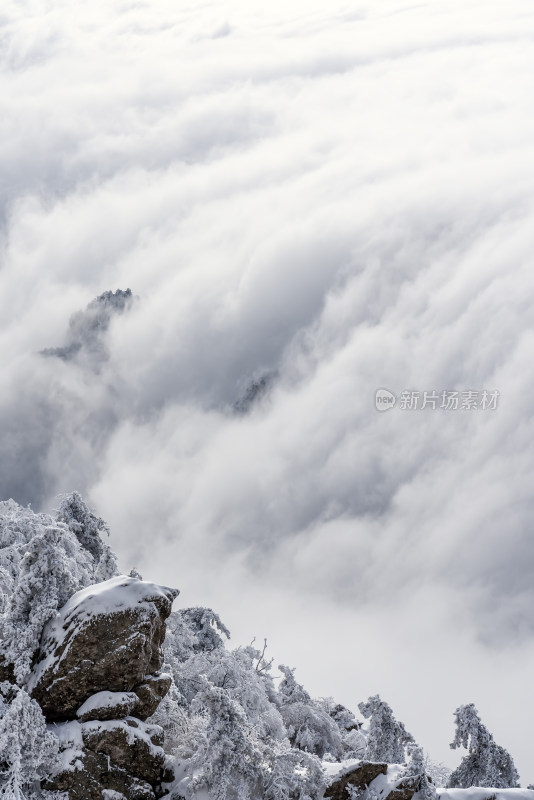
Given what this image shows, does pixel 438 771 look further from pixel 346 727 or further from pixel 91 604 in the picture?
pixel 91 604

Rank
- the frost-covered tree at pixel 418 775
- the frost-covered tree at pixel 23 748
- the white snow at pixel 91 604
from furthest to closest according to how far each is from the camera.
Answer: the frost-covered tree at pixel 418 775
the white snow at pixel 91 604
the frost-covered tree at pixel 23 748

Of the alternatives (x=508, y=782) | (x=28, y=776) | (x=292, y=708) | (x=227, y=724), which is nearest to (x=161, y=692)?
(x=227, y=724)

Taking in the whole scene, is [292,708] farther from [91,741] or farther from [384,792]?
[91,741]

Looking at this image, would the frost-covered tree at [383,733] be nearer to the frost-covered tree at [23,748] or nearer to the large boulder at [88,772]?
the large boulder at [88,772]

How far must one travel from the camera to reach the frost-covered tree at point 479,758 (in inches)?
1064

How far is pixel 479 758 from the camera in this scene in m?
27.6

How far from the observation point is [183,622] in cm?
3869

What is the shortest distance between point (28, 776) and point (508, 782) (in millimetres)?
20115

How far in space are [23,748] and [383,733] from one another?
55.9 feet

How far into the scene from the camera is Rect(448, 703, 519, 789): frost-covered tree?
2703 cm

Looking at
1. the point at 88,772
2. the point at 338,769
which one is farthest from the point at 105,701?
the point at 338,769

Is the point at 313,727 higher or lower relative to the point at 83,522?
lower

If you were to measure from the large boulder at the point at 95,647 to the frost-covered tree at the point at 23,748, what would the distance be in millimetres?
1056

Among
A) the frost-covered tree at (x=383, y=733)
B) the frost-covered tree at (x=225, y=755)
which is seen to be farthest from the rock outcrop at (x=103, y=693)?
the frost-covered tree at (x=383, y=733)
